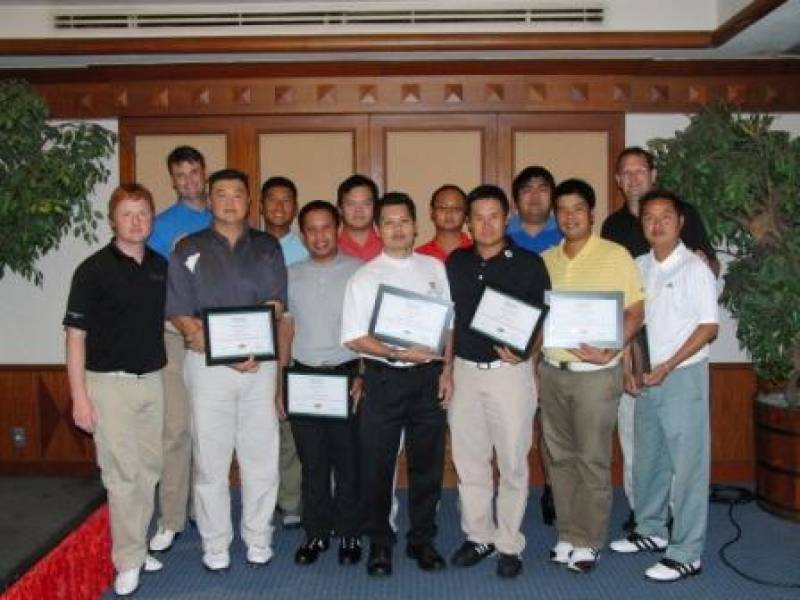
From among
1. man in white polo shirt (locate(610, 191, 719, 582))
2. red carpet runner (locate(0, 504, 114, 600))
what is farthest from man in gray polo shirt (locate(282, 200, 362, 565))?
man in white polo shirt (locate(610, 191, 719, 582))

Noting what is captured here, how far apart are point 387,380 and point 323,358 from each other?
1.22ft

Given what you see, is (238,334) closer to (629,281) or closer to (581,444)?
(581,444)

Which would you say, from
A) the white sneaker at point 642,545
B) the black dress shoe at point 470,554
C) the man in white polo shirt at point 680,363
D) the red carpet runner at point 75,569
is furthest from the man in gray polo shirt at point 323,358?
the man in white polo shirt at point 680,363

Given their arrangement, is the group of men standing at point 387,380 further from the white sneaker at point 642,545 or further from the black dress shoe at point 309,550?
the white sneaker at point 642,545

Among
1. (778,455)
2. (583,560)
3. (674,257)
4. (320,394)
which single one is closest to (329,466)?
(320,394)

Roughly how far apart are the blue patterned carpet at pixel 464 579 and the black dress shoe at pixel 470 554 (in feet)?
0.11

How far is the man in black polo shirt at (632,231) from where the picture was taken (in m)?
4.01

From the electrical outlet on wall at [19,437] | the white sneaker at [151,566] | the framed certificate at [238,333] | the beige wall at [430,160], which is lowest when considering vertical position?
the white sneaker at [151,566]

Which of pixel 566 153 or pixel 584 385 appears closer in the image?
pixel 584 385

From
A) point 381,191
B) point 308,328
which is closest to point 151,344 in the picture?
point 308,328

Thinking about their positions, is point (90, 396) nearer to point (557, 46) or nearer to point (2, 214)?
point (2, 214)

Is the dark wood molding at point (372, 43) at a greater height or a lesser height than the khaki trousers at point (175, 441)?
greater

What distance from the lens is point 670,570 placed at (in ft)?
11.6

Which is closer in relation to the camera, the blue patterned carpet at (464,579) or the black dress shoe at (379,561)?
the blue patterned carpet at (464,579)
